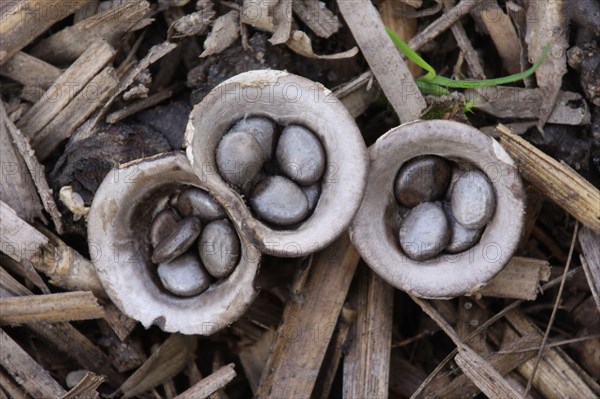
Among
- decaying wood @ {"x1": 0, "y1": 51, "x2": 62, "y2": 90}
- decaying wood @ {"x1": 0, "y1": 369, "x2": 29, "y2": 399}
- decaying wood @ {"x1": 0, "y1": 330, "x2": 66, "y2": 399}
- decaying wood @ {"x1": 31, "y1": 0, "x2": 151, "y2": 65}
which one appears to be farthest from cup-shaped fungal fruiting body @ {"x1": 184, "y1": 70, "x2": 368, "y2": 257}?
decaying wood @ {"x1": 0, "y1": 369, "x2": 29, "y2": 399}

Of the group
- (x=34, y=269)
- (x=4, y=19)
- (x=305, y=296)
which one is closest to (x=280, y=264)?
(x=305, y=296)

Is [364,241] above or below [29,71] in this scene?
below

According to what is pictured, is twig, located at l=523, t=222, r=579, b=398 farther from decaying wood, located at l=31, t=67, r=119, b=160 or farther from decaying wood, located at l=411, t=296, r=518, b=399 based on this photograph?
decaying wood, located at l=31, t=67, r=119, b=160

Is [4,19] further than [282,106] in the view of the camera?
Yes

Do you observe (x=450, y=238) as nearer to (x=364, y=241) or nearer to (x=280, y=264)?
(x=364, y=241)

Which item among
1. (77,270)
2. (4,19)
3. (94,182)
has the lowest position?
(77,270)

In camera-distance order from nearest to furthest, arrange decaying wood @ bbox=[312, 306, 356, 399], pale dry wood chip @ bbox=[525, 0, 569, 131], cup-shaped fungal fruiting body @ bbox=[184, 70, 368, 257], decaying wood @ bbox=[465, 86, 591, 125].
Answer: cup-shaped fungal fruiting body @ bbox=[184, 70, 368, 257], pale dry wood chip @ bbox=[525, 0, 569, 131], decaying wood @ bbox=[465, 86, 591, 125], decaying wood @ bbox=[312, 306, 356, 399]

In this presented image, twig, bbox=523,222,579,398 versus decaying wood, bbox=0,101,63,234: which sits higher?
decaying wood, bbox=0,101,63,234

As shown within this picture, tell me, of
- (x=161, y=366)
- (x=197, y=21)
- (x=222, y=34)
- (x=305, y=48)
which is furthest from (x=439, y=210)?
(x=161, y=366)
